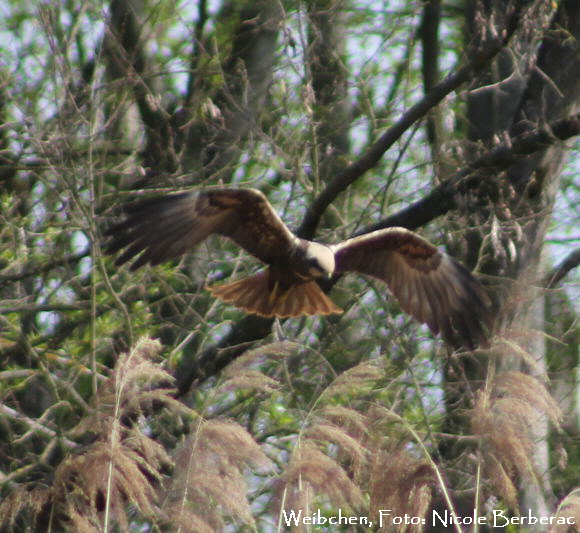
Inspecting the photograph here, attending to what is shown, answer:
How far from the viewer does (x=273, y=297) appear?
6414mm

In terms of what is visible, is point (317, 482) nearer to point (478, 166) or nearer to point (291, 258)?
point (291, 258)

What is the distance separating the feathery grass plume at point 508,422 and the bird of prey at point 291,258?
1.83 meters

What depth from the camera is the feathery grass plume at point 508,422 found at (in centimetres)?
418

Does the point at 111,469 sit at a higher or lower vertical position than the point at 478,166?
lower

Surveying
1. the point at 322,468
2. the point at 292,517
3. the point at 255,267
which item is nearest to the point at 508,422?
the point at 322,468

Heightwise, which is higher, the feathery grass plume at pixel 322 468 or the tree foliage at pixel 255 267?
the tree foliage at pixel 255 267

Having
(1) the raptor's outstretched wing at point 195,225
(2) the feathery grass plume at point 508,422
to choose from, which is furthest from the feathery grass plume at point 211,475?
(1) the raptor's outstretched wing at point 195,225

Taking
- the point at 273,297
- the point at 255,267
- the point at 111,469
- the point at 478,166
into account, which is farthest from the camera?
the point at 255,267

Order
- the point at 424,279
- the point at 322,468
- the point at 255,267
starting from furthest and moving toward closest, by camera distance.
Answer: the point at 255,267
the point at 424,279
the point at 322,468

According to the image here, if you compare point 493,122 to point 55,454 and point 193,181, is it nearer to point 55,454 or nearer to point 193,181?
point 193,181

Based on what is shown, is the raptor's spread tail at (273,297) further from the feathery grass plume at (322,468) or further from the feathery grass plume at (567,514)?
the feathery grass plume at (567,514)

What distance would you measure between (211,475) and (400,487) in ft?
2.69

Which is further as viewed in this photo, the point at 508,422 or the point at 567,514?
the point at 508,422

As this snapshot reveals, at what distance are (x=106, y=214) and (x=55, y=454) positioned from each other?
1.55 m
